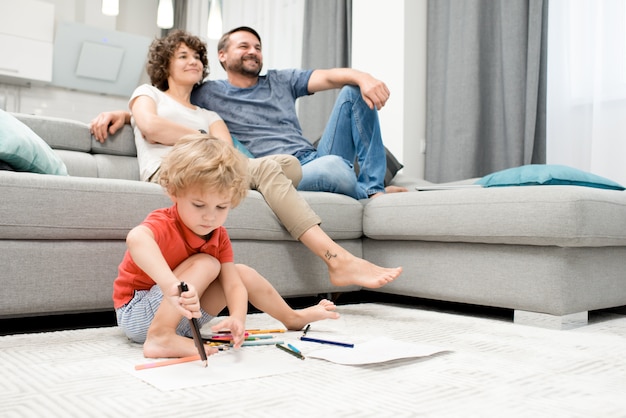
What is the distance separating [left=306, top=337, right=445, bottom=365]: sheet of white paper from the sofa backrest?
1378mm

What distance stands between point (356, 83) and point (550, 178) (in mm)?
841

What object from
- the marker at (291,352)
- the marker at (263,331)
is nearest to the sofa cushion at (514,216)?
the marker at (263,331)

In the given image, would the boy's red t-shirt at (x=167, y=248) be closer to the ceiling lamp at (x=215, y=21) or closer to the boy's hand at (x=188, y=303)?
the boy's hand at (x=188, y=303)

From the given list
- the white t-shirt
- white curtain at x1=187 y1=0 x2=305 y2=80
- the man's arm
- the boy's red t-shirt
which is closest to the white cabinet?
white curtain at x1=187 y1=0 x2=305 y2=80

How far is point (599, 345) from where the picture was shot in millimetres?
1473

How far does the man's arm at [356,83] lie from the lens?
2199 mm

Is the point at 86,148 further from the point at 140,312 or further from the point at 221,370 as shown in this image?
the point at 221,370

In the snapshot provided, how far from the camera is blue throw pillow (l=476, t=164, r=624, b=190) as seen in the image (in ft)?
6.35

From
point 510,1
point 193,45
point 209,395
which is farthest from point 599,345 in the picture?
point 510,1

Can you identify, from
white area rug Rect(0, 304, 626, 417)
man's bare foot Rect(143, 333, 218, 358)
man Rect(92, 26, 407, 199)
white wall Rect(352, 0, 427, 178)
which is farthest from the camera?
white wall Rect(352, 0, 427, 178)

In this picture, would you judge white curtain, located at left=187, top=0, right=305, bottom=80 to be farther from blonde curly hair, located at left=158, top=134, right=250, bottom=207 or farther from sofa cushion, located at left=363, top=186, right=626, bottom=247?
blonde curly hair, located at left=158, top=134, right=250, bottom=207

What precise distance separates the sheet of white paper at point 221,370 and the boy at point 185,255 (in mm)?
48

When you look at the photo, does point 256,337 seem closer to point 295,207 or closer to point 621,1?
point 295,207

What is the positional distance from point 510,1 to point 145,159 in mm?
2192
